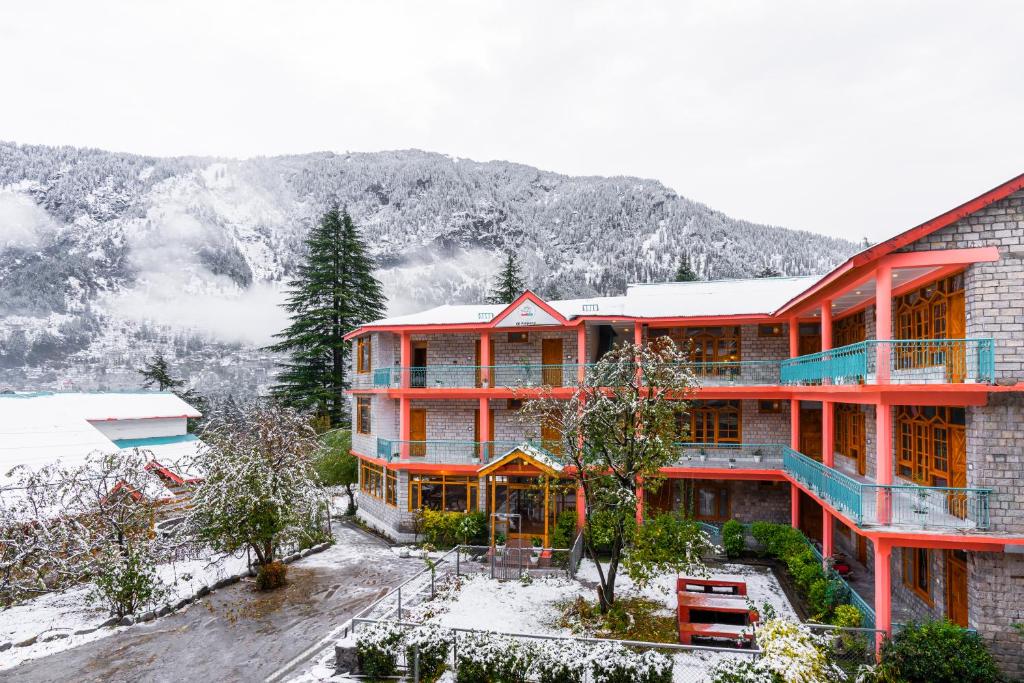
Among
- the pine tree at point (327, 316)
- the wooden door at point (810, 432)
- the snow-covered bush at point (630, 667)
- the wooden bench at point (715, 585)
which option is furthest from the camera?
the pine tree at point (327, 316)

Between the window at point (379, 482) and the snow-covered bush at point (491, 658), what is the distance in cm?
1169

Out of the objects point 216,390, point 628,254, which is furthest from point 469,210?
point 216,390

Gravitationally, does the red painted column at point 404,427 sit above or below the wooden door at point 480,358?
below

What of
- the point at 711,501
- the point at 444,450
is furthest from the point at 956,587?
the point at 444,450

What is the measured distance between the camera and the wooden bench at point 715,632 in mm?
11344

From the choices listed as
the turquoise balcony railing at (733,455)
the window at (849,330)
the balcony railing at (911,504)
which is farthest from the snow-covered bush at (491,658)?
the window at (849,330)

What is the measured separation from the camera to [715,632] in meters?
11.4

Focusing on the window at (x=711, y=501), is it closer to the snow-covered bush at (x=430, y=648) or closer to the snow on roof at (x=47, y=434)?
the snow-covered bush at (x=430, y=648)

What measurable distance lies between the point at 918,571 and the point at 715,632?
5.46 m

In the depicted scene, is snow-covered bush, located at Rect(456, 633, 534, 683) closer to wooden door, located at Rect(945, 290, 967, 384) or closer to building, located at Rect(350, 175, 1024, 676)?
building, located at Rect(350, 175, 1024, 676)

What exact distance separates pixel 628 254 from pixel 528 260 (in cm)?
2288

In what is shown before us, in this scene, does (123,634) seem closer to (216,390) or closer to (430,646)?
(430,646)

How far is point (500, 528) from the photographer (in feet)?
65.6


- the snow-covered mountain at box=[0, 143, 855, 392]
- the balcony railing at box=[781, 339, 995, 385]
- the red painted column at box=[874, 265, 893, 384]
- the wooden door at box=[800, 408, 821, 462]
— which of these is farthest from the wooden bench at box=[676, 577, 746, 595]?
the snow-covered mountain at box=[0, 143, 855, 392]
